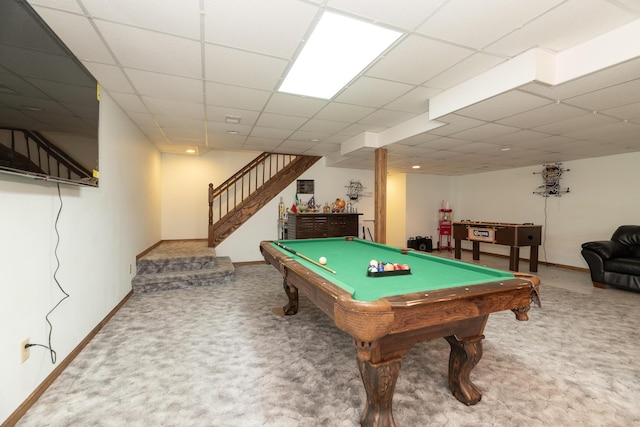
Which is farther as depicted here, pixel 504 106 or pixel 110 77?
pixel 504 106

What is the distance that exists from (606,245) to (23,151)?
22.1 feet

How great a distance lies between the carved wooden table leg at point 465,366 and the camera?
5.55 ft

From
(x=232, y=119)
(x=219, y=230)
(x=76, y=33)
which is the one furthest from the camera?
(x=219, y=230)

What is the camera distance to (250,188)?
6.64 metres

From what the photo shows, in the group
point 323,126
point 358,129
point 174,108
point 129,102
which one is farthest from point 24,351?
point 358,129

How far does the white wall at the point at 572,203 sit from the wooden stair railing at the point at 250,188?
4.89 metres

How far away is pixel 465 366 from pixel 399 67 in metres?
2.37

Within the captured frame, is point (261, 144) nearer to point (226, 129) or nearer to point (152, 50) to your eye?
point (226, 129)

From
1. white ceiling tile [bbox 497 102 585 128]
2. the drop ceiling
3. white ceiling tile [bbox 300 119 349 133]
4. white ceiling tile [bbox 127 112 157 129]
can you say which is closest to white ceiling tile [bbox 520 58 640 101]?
the drop ceiling

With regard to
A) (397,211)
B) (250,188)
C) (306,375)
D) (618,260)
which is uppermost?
(250,188)

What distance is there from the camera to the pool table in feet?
4.08

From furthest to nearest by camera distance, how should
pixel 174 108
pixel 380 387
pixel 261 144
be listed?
pixel 261 144 < pixel 174 108 < pixel 380 387

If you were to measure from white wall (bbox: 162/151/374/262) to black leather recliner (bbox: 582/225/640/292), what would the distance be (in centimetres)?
467

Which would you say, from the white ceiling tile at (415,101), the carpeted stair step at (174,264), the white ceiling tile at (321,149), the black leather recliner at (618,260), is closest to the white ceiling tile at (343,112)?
the white ceiling tile at (415,101)
